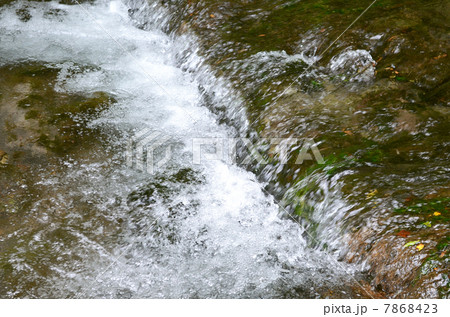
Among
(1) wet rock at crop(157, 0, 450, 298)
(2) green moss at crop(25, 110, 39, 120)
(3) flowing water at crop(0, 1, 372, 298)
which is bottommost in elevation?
(2) green moss at crop(25, 110, 39, 120)

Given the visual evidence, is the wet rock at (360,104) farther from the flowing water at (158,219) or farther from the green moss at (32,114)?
the green moss at (32,114)

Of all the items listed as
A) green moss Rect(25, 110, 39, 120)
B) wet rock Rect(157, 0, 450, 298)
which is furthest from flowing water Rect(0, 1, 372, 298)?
green moss Rect(25, 110, 39, 120)

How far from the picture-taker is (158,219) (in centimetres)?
430

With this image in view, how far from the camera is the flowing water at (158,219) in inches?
143

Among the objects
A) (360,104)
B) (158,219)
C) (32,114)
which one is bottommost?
(32,114)

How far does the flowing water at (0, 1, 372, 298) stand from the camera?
11.9ft

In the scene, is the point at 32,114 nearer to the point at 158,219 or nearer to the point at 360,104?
Result: the point at 158,219

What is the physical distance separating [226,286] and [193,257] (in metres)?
0.45

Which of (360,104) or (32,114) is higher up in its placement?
(360,104)

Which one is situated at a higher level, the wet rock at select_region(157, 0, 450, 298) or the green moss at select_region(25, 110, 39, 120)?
the wet rock at select_region(157, 0, 450, 298)

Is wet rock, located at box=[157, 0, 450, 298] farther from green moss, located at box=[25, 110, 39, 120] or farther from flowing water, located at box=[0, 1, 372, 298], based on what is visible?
green moss, located at box=[25, 110, 39, 120]

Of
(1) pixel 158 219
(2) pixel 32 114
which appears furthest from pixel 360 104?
(2) pixel 32 114

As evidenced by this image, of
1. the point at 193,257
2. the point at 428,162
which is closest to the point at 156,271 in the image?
the point at 193,257

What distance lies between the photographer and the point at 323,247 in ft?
12.4
